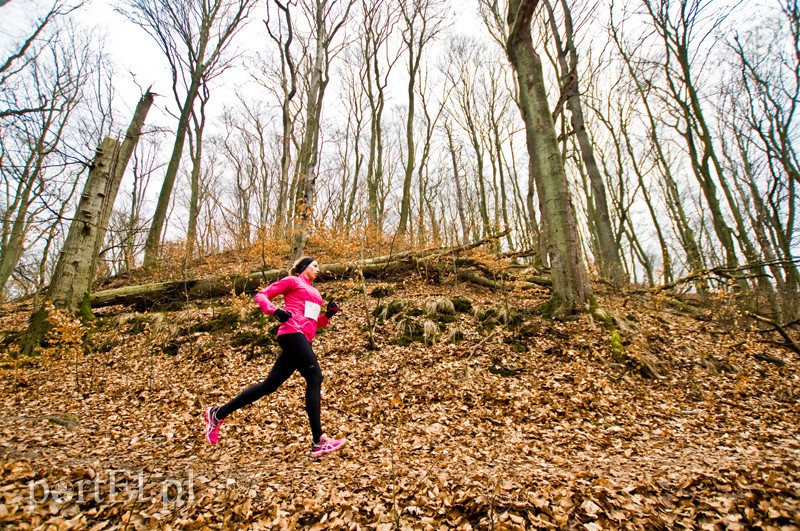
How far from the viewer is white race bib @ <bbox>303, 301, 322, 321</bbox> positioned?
3.38 metres

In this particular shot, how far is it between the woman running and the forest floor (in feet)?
1.02

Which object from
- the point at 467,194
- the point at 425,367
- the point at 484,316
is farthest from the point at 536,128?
the point at 467,194

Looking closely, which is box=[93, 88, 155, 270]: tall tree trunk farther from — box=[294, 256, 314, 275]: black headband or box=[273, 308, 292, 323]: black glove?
box=[273, 308, 292, 323]: black glove

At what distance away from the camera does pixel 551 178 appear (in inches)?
240

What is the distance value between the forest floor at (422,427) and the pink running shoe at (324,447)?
0.12 m

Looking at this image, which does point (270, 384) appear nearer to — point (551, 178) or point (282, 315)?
point (282, 315)

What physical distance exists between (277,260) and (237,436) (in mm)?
8123

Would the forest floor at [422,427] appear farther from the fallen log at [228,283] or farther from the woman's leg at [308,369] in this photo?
the fallen log at [228,283]

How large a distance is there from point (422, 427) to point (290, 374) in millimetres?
1641

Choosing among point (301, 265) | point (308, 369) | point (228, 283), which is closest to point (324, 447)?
point (308, 369)

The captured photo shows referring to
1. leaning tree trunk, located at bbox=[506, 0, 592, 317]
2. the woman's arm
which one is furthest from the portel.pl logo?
leaning tree trunk, located at bbox=[506, 0, 592, 317]

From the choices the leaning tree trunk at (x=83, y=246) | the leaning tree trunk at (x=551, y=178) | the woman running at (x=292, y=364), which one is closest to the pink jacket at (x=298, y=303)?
the woman running at (x=292, y=364)

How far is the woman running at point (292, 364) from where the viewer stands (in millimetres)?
3193

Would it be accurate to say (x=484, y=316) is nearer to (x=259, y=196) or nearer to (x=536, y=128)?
(x=536, y=128)
